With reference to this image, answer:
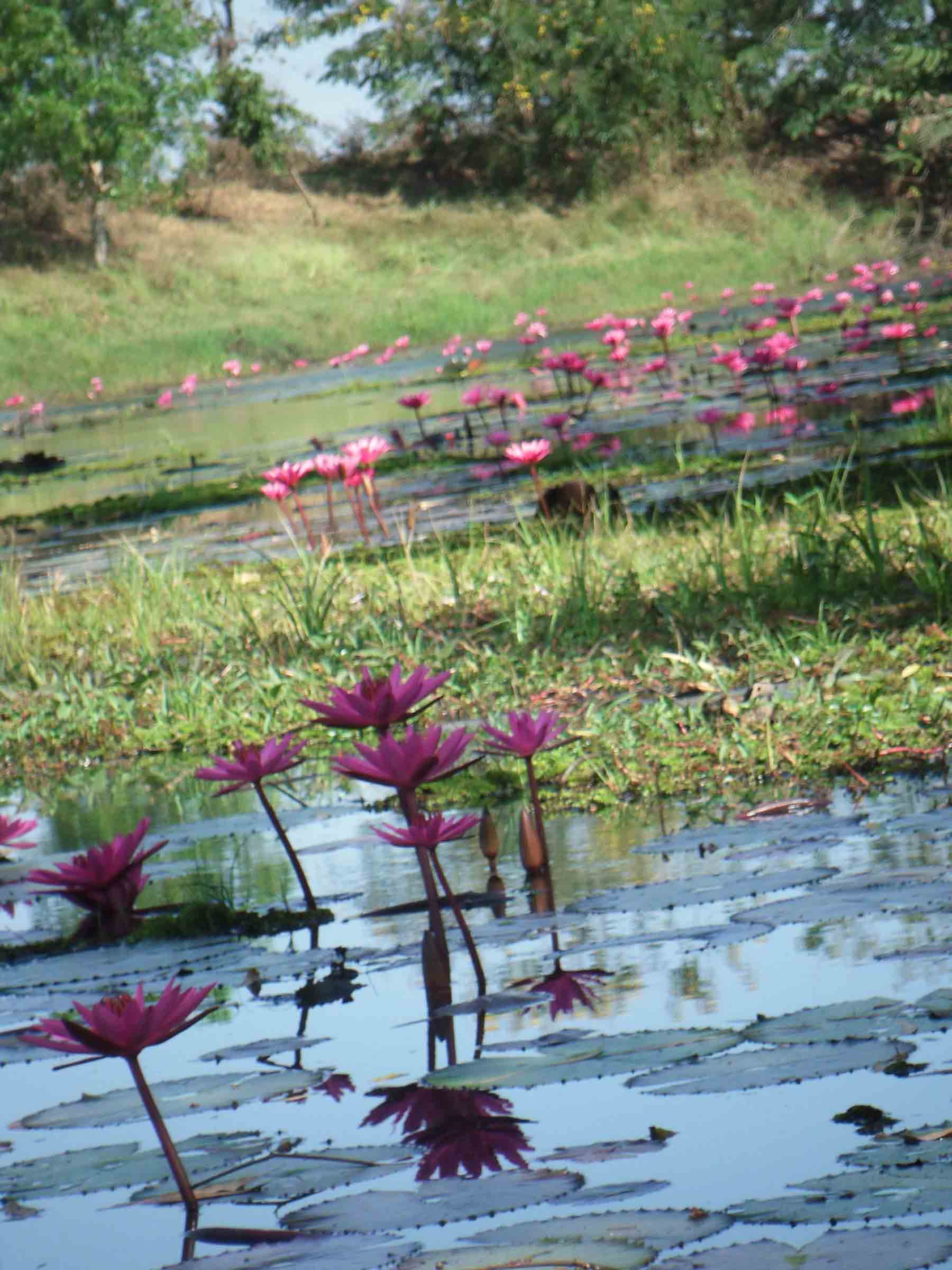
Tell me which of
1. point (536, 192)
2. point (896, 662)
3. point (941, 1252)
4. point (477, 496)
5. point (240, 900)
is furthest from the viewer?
point (536, 192)

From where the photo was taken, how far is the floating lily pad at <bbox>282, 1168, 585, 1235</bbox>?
1409 millimetres

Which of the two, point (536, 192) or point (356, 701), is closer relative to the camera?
point (356, 701)

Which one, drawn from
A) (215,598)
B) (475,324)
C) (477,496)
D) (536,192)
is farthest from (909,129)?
(215,598)

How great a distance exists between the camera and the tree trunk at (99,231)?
32438 millimetres

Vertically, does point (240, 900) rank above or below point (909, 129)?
below

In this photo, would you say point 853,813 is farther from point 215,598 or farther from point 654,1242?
point 215,598

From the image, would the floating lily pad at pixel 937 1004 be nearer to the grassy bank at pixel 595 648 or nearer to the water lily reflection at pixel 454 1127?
the water lily reflection at pixel 454 1127

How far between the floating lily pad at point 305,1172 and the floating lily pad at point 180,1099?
0.21m

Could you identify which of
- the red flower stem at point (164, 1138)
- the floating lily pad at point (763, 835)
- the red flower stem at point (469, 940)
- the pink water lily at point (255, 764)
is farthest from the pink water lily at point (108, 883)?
the red flower stem at point (164, 1138)

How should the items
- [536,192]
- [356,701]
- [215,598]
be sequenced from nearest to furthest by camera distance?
[356,701]
[215,598]
[536,192]

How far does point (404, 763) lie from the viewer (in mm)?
2008

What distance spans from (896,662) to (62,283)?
29.0m

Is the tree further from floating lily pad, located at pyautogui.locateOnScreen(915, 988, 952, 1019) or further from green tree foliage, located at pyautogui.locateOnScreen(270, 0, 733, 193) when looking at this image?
floating lily pad, located at pyautogui.locateOnScreen(915, 988, 952, 1019)

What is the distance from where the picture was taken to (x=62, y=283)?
30984mm
